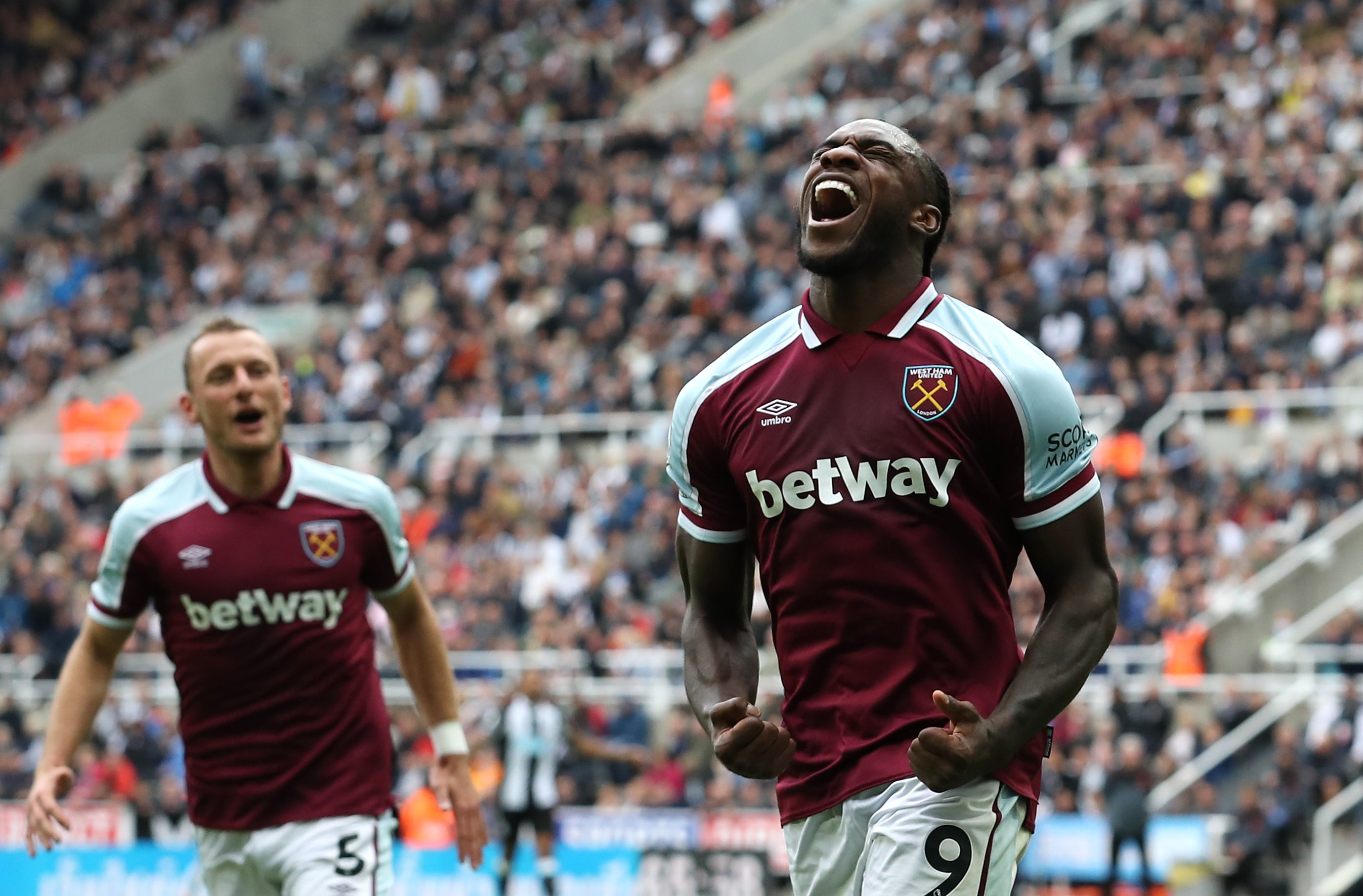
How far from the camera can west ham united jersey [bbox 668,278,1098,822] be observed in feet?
14.4

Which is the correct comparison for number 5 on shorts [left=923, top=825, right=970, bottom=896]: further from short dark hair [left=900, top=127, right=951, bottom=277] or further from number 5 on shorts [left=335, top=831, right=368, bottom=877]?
number 5 on shorts [left=335, top=831, right=368, bottom=877]

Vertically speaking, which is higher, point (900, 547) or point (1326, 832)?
point (900, 547)

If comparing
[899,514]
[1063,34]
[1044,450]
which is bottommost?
[899,514]

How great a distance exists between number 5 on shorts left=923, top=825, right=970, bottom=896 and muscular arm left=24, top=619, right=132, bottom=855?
10.9 feet

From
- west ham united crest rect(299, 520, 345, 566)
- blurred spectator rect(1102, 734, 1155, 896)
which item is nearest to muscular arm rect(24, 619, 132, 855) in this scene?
west ham united crest rect(299, 520, 345, 566)

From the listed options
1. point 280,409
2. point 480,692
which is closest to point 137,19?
→ point 480,692

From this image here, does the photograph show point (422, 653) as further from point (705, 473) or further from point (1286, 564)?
point (1286, 564)

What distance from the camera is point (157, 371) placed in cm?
2975

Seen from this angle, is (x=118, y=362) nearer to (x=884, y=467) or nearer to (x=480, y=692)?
(x=480, y=692)

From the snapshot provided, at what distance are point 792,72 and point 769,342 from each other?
2669 centimetres

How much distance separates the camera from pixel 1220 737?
18.1 m

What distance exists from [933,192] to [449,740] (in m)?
3.19

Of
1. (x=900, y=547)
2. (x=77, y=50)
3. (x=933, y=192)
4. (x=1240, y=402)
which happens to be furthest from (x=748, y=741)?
(x=77, y=50)

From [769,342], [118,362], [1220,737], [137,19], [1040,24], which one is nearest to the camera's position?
[769,342]
